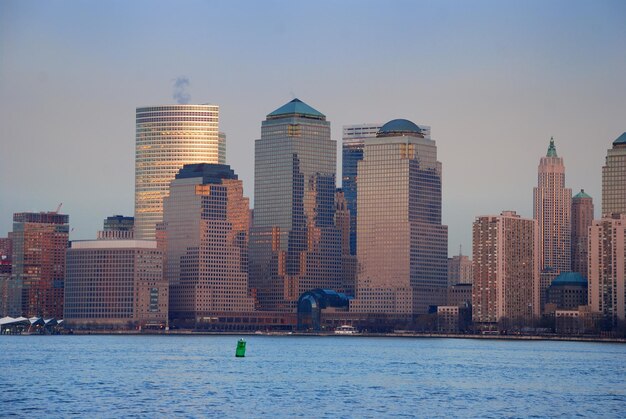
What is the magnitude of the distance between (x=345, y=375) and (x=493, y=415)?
→ 45.4m

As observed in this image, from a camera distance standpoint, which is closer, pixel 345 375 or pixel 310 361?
pixel 345 375

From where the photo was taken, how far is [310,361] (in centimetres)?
19825

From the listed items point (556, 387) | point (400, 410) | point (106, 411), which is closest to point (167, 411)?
point (106, 411)

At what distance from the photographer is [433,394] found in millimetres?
135500

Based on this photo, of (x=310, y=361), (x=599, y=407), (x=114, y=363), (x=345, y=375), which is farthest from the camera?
(x=310, y=361)

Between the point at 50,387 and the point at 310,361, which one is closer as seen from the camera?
the point at 50,387

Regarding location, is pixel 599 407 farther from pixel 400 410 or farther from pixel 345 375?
pixel 345 375

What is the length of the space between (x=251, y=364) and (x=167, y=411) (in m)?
71.0

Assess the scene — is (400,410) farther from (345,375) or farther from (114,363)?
(114,363)

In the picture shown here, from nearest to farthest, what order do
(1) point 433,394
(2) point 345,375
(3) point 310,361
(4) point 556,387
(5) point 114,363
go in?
(1) point 433,394
(4) point 556,387
(2) point 345,375
(5) point 114,363
(3) point 310,361

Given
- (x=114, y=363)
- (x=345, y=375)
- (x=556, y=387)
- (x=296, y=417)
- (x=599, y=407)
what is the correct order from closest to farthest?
(x=296, y=417) → (x=599, y=407) → (x=556, y=387) → (x=345, y=375) → (x=114, y=363)

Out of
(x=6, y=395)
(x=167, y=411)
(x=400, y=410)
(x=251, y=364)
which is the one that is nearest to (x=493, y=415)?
(x=400, y=410)

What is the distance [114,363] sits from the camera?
182 metres

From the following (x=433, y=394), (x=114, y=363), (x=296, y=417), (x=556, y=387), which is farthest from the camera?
(x=114, y=363)
